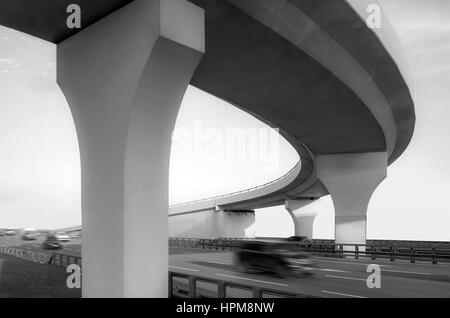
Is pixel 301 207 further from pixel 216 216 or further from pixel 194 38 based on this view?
pixel 194 38

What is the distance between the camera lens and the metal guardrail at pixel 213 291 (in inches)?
355

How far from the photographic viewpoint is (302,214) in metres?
67.7

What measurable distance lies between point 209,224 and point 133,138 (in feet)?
208

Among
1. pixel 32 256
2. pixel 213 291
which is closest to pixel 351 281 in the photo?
pixel 213 291

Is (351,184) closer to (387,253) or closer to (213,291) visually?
(387,253)

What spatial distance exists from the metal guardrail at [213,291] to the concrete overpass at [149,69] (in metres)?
1.51

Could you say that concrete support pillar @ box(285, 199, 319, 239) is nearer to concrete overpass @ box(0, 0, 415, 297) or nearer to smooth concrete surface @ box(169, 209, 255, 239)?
smooth concrete surface @ box(169, 209, 255, 239)

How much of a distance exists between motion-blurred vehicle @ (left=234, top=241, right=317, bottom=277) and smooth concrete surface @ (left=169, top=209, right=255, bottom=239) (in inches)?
1970

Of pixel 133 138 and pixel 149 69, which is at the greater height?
pixel 149 69

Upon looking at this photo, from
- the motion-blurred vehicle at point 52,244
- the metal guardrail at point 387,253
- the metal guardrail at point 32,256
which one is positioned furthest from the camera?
the motion-blurred vehicle at point 52,244

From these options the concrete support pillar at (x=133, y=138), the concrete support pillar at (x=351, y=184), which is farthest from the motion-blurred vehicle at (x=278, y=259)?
the concrete support pillar at (x=351, y=184)

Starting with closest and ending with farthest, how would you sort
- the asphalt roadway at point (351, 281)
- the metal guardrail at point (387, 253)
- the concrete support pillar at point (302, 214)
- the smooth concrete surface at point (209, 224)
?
the asphalt roadway at point (351, 281)
the metal guardrail at point (387, 253)
the concrete support pillar at point (302, 214)
the smooth concrete surface at point (209, 224)

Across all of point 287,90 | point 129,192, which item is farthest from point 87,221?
point 287,90

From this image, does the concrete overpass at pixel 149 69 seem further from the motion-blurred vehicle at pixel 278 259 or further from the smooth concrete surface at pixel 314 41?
the motion-blurred vehicle at pixel 278 259
